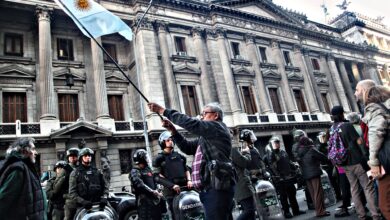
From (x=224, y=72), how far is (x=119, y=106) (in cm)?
850

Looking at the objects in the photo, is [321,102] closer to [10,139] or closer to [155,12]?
[155,12]

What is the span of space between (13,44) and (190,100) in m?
11.5

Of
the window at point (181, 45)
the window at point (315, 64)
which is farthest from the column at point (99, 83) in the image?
the window at point (315, 64)

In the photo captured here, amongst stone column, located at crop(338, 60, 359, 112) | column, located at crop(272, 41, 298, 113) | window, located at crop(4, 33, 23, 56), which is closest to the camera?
window, located at crop(4, 33, 23, 56)

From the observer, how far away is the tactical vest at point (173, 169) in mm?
5453

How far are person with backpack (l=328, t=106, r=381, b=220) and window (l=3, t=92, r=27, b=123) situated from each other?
1591 centimetres

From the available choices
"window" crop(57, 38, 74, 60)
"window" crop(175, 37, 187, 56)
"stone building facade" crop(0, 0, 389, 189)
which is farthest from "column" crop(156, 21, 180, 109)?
"window" crop(57, 38, 74, 60)

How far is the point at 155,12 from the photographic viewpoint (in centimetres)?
2123

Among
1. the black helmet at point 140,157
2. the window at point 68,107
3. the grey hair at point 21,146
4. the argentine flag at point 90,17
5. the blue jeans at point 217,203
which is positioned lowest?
the blue jeans at point 217,203

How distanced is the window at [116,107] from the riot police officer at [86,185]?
44.0ft

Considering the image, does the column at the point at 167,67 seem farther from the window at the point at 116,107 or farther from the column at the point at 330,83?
the column at the point at 330,83

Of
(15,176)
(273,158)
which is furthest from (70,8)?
(273,158)

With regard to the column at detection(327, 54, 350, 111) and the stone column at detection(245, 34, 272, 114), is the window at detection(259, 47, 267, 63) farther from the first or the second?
the column at detection(327, 54, 350, 111)

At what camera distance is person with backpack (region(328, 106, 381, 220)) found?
4816 mm
